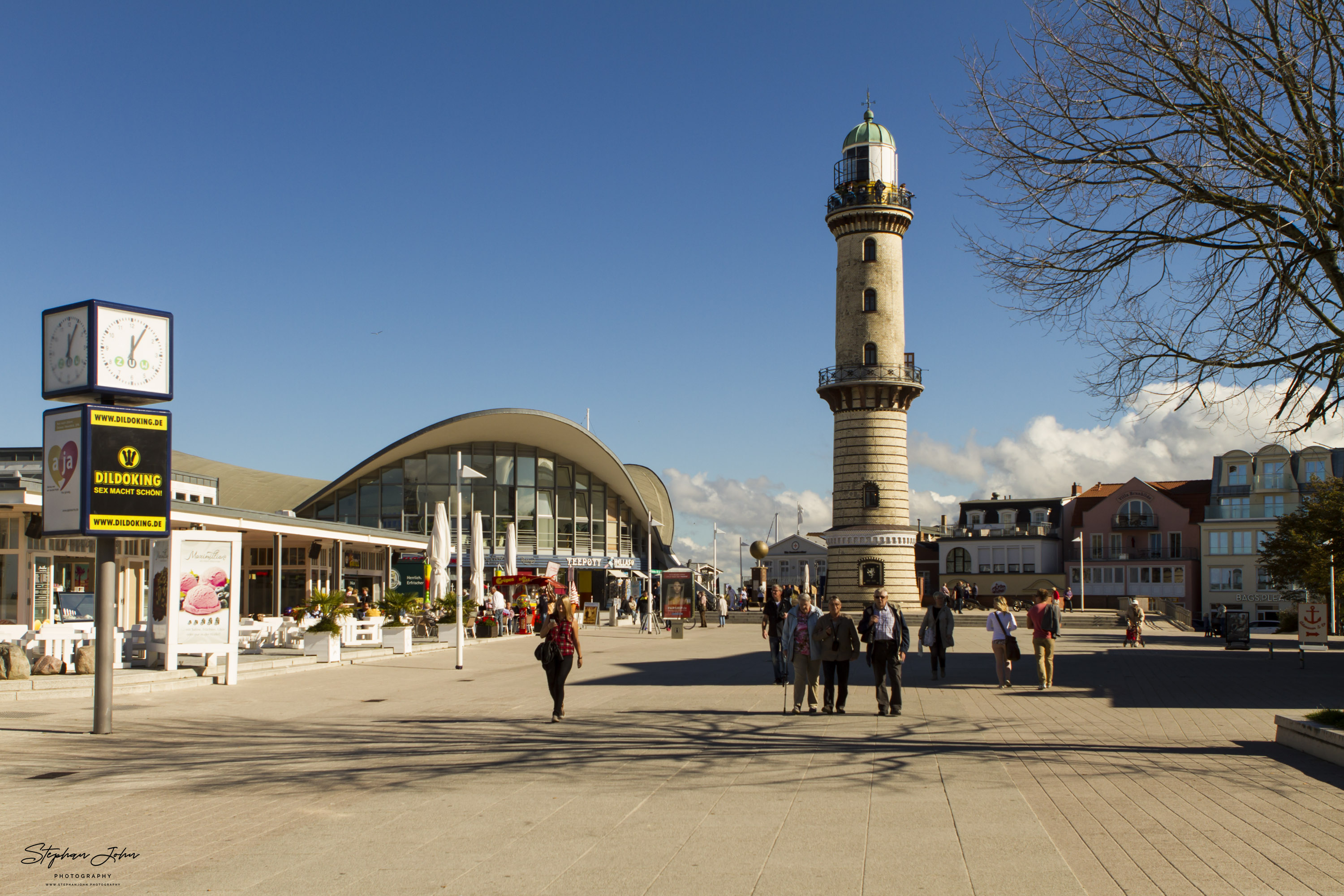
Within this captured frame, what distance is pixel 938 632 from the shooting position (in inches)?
763

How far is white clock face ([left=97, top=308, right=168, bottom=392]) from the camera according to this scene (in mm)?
12609

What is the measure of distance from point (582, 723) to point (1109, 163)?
8424mm

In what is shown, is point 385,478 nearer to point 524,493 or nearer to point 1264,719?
point 524,493

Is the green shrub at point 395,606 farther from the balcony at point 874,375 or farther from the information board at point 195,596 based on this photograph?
the balcony at point 874,375

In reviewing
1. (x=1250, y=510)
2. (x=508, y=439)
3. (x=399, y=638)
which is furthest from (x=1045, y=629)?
(x=1250, y=510)

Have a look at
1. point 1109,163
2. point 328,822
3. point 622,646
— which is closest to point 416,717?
point 328,822

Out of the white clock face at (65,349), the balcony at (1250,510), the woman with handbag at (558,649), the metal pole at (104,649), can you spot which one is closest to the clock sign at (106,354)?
the white clock face at (65,349)

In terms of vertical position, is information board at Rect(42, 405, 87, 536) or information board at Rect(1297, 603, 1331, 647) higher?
information board at Rect(42, 405, 87, 536)

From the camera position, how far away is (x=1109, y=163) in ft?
38.2

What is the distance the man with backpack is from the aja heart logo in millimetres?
13446

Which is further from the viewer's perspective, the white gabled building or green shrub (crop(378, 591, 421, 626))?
the white gabled building

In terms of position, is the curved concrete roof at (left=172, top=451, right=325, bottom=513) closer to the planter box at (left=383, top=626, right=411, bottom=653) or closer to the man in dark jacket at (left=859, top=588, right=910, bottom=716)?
the planter box at (left=383, top=626, right=411, bottom=653)

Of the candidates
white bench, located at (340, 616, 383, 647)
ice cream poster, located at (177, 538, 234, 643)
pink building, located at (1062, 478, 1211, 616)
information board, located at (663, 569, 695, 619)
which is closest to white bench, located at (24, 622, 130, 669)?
ice cream poster, located at (177, 538, 234, 643)

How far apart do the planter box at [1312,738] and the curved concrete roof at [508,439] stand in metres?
44.1
